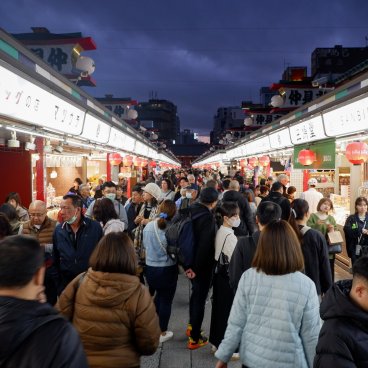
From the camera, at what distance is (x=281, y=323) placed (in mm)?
2625

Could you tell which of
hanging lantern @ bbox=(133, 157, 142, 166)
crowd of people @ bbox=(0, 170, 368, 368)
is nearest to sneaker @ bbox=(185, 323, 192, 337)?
crowd of people @ bbox=(0, 170, 368, 368)

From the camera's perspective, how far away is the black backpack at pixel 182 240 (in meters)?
4.91

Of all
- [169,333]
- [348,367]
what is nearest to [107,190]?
[169,333]

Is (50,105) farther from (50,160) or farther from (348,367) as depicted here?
(50,160)

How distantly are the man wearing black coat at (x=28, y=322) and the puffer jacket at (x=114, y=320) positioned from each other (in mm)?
716

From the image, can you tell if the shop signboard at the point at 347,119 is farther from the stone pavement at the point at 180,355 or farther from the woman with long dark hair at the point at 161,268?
the stone pavement at the point at 180,355

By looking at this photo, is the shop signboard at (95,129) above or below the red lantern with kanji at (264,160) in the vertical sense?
above

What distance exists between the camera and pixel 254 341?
107 inches

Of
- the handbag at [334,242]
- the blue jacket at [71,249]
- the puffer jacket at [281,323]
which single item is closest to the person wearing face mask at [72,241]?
the blue jacket at [71,249]

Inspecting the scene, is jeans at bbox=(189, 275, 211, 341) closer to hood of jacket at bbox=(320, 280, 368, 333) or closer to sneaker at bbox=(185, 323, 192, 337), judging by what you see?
sneaker at bbox=(185, 323, 192, 337)

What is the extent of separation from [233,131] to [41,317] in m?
32.6

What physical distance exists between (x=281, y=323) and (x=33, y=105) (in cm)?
452

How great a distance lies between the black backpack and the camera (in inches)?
193

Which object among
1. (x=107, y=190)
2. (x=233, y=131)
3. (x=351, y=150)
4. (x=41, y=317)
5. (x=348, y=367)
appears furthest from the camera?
(x=233, y=131)
